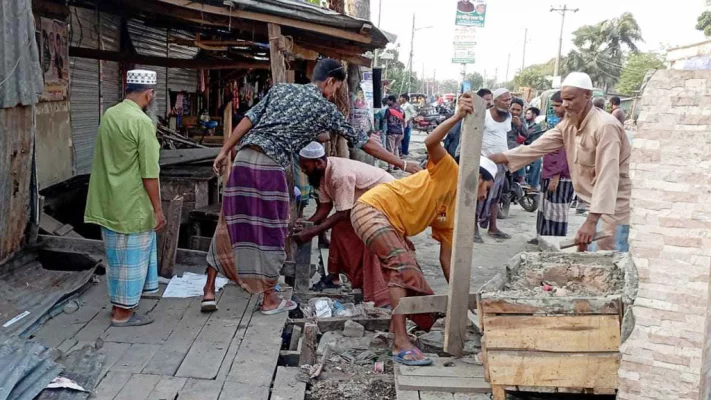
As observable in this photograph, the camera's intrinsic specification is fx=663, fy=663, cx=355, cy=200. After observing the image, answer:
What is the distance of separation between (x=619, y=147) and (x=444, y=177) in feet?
3.97

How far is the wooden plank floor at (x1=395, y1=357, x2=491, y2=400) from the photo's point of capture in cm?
377

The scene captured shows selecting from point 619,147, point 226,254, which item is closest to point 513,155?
point 619,147

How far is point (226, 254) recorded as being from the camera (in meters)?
4.86

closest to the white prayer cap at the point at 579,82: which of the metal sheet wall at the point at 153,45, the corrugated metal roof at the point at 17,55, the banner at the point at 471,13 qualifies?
the corrugated metal roof at the point at 17,55

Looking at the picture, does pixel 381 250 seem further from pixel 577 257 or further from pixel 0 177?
pixel 0 177

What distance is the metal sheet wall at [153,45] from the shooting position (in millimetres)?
9828

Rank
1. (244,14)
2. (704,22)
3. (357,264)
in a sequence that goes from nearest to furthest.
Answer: (357,264), (244,14), (704,22)

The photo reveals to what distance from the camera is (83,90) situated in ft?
27.0

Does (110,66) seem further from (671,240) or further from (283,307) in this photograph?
(671,240)

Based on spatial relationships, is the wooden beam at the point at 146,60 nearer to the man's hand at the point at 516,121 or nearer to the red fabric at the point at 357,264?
the red fabric at the point at 357,264

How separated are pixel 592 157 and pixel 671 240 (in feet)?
5.27

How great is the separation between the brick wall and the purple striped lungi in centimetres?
236

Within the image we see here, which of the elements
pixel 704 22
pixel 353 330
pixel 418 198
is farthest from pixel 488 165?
pixel 704 22

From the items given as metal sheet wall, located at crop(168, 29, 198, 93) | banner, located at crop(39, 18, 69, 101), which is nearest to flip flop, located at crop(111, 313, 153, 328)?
banner, located at crop(39, 18, 69, 101)
